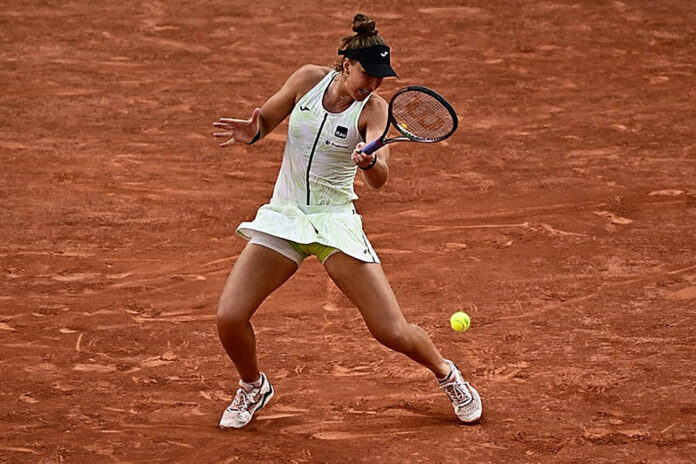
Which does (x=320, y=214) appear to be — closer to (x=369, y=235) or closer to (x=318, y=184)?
(x=318, y=184)

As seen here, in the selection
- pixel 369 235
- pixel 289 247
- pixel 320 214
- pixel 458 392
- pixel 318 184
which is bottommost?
pixel 369 235

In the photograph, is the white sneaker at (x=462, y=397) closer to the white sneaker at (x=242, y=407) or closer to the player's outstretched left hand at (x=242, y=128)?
the white sneaker at (x=242, y=407)

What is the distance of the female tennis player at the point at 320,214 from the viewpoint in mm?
5742

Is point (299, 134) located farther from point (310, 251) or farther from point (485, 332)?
point (485, 332)

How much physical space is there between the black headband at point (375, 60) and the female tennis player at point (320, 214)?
8 centimetres

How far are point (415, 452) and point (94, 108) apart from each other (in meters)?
6.53

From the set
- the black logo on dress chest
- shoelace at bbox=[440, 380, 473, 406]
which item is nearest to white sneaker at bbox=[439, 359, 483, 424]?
shoelace at bbox=[440, 380, 473, 406]

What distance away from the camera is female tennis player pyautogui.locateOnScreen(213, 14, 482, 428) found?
5.74 m

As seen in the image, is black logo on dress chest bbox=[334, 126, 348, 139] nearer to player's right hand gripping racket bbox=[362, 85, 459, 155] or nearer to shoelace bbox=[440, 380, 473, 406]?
player's right hand gripping racket bbox=[362, 85, 459, 155]

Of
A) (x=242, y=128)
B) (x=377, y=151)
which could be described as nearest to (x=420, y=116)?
(x=377, y=151)

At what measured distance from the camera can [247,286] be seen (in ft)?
19.0

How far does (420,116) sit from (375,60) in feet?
1.54

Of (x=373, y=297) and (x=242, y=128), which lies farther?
(x=242, y=128)

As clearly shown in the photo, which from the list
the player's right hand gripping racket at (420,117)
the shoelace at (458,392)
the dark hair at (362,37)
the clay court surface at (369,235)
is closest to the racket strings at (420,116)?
the player's right hand gripping racket at (420,117)
